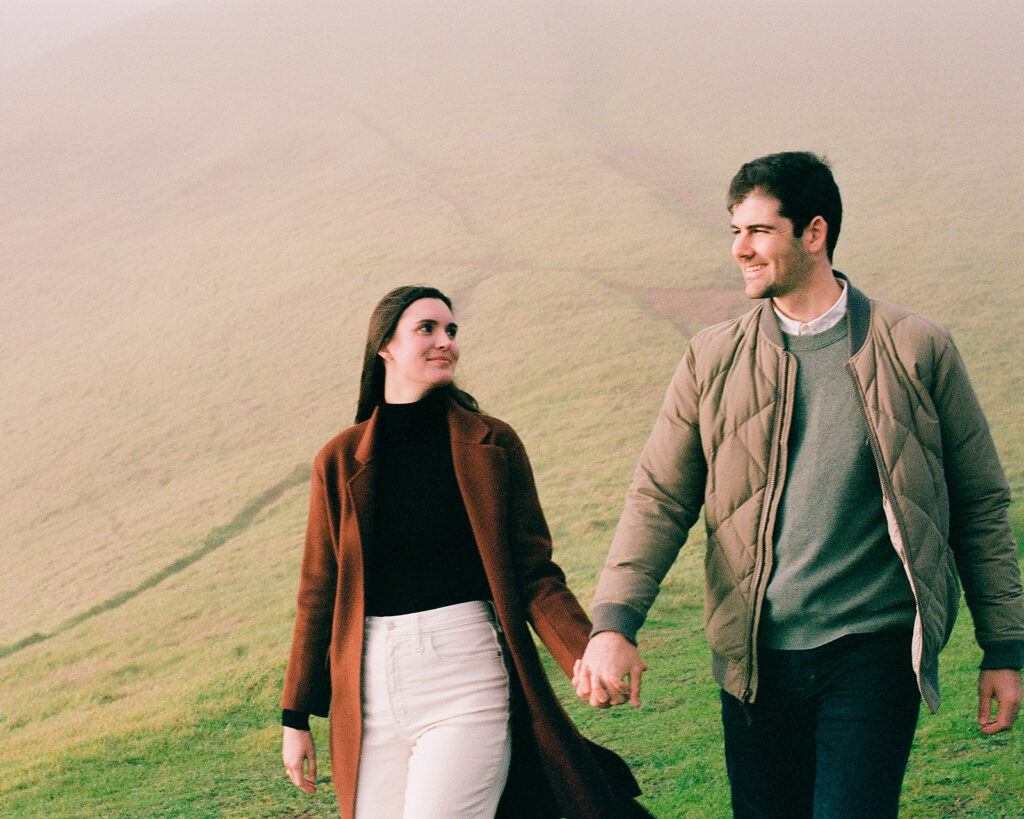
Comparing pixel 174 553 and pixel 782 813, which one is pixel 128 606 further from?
pixel 782 813

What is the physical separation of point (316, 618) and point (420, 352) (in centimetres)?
87

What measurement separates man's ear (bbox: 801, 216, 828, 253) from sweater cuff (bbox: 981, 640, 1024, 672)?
1.16 metres

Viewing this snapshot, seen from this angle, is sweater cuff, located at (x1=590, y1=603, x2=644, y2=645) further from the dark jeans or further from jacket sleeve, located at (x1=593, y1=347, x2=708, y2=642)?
the dark jeans

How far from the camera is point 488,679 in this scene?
3070 millimetres

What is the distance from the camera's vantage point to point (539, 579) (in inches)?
129

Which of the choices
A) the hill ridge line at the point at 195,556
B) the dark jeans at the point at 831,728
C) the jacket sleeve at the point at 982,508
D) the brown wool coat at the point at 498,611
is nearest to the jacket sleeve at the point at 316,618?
the brown wool coat at the point at 498,611

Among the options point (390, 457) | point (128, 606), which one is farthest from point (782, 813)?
point (128, 606)

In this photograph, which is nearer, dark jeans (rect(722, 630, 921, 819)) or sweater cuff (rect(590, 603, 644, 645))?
dark jeans (rect(722, 630, 921, 819))

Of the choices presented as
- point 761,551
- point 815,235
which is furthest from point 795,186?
point 761,551

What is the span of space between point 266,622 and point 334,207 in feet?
75.2

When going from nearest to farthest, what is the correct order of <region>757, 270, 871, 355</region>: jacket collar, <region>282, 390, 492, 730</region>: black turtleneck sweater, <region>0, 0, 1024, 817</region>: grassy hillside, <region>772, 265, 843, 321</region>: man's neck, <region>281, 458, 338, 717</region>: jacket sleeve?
<region>757, 270, 871, 355</region>: jacket collar
<region>772, 265, 843, 321</region>: man's neck
<region>282, 390, 492, 730</region>: black turtleneck sweater
<region>281, 458, 338, 717</region>: jacket sleeve
<region>0, 0, 1024, 817</region>: grassy hillside

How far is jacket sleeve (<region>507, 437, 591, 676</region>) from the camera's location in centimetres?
310

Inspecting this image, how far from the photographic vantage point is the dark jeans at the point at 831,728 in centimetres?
265

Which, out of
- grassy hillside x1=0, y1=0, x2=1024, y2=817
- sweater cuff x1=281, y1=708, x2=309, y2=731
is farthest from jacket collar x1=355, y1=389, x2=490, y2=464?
grassy hillside x1=0, y1=0, x2=1024, y2=817
